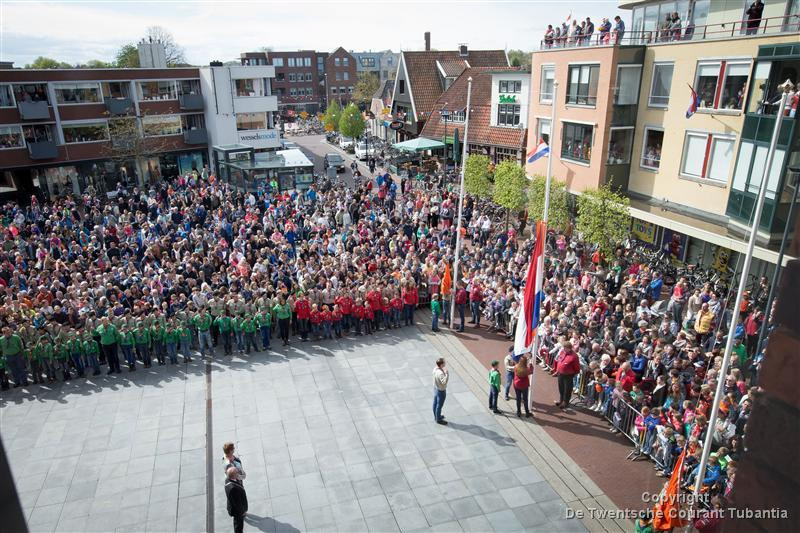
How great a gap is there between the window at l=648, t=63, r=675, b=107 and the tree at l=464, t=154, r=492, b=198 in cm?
905

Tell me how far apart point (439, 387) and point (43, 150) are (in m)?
34.8

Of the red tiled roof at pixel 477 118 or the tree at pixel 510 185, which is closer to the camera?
the tree at pixel 510 185

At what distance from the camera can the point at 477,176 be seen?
2912 cm

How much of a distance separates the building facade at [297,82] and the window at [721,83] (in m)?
80.7

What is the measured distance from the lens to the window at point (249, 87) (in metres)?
42.6

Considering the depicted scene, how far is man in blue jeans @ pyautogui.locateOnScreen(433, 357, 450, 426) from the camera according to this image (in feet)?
40.5

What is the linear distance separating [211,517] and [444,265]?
443 inches

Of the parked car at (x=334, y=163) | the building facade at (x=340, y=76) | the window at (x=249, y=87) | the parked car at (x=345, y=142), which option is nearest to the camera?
the window at (x=249, y=87)

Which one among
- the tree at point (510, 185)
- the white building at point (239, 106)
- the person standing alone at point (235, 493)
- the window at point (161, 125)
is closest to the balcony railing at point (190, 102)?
the white building at point (239, 106)

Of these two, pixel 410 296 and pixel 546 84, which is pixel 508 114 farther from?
pixel 410 296

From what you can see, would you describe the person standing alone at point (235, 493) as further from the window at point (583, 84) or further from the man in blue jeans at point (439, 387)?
the window at point (583, 84)

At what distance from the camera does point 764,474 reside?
235 cm

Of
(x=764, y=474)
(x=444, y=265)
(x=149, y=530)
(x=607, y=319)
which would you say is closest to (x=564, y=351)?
(x=607, y=319)

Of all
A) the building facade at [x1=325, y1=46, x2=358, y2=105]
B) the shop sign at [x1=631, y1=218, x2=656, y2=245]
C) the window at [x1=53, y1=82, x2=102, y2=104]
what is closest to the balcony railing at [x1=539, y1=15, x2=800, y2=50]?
the shop sign at [x1=631, y1=218, x2=656, y2=245]
